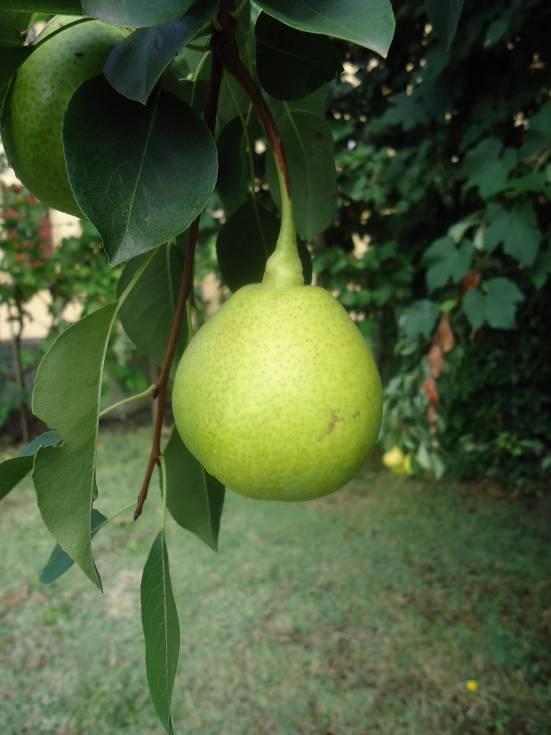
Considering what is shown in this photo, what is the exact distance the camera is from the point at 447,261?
80.4 inches

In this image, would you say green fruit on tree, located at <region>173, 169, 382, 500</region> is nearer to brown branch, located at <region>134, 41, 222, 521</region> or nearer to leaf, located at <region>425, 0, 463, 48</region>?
brown branch, located at <region>134, 41, 222, 521</region>

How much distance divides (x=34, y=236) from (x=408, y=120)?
255cm

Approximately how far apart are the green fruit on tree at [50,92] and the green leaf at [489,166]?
1.58 meters

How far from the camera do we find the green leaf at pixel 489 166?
188cm

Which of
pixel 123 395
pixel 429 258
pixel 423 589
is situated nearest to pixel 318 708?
pixel 423 589

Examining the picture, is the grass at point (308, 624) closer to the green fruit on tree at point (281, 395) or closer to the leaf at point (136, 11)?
the green fruit on tree at point (281, 395)

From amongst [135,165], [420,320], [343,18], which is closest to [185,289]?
[135,165]

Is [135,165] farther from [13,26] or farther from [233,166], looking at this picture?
[233,166]

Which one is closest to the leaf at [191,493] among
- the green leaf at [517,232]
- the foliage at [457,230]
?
the foliage at [457,230]

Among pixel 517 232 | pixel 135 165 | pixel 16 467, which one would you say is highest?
pixel 135 165

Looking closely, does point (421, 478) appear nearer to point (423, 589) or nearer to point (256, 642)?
point (423, 589)

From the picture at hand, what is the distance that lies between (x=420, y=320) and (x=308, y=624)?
1.25 metres

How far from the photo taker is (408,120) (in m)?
2.42

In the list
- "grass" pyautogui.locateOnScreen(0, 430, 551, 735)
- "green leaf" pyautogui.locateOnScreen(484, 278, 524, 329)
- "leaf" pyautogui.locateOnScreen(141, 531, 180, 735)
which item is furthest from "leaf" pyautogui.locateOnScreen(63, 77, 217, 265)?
"grass" pyautogui.locateOnScreen(0, 430, 551, 735)
